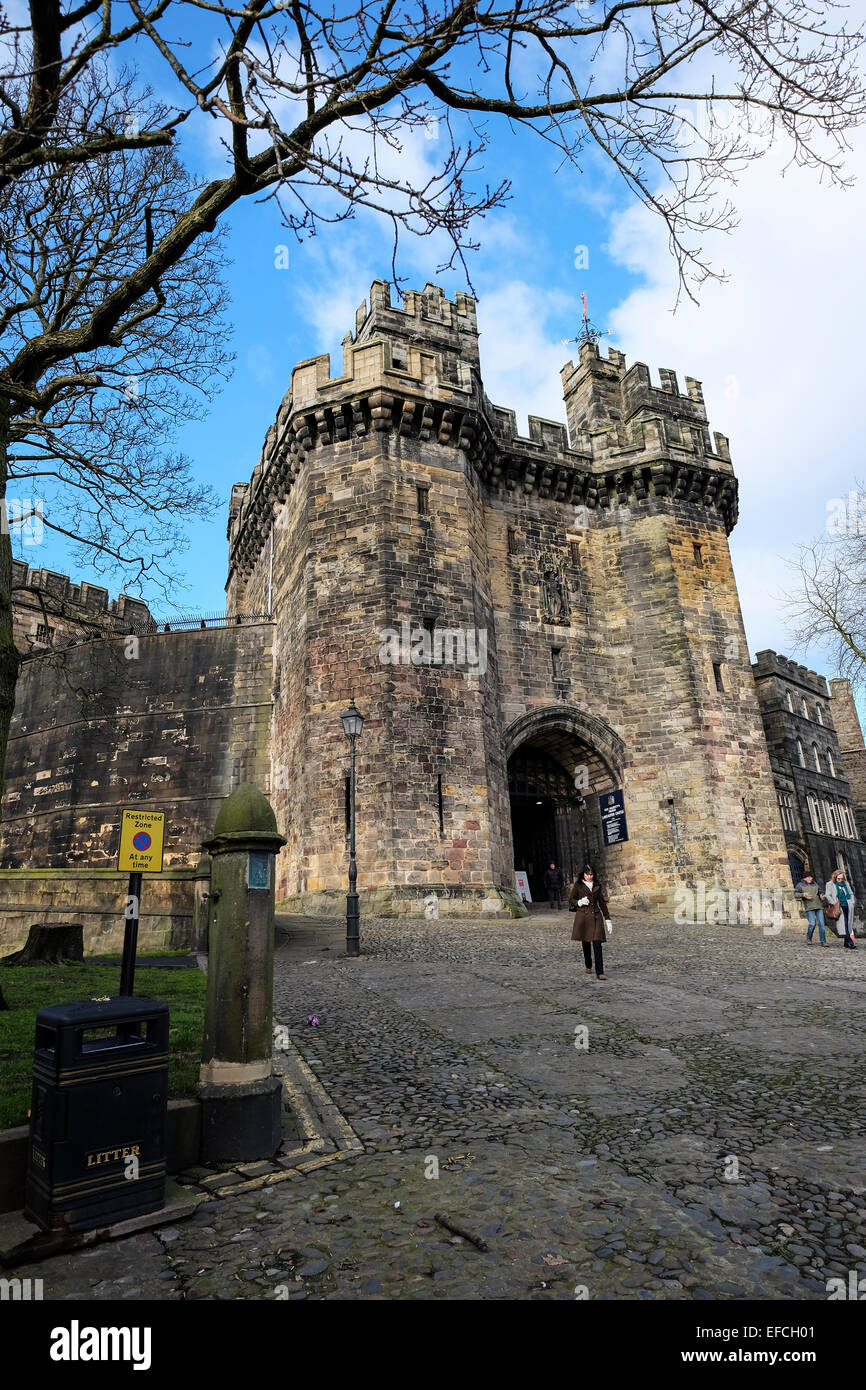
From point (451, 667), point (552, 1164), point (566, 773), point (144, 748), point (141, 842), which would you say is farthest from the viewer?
point (566, 773)

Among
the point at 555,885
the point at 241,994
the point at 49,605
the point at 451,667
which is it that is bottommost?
the point at 241,994

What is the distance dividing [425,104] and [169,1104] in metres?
5.60

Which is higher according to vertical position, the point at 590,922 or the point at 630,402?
the point at 630,402

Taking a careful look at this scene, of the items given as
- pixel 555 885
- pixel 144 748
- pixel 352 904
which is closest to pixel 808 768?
pixel 555 885

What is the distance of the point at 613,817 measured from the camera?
784 inches

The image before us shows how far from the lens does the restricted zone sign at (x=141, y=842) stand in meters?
5.32

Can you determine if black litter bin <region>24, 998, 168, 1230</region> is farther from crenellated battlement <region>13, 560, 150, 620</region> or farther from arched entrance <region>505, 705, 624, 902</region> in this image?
crenellated battlement <region>13, 560, 150, 620</region>

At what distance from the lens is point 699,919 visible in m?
18.0

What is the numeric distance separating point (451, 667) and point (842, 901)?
9217 millimetres

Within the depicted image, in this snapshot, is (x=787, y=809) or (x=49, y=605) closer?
(x=49, y=605)

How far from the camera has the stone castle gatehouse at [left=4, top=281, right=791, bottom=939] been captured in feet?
54.3

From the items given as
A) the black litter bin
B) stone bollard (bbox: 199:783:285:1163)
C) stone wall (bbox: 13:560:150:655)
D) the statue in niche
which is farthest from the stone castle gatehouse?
the black litter bin

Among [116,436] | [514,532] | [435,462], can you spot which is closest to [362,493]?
[435,462]

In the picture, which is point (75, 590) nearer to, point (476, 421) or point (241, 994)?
point (476, 421)
